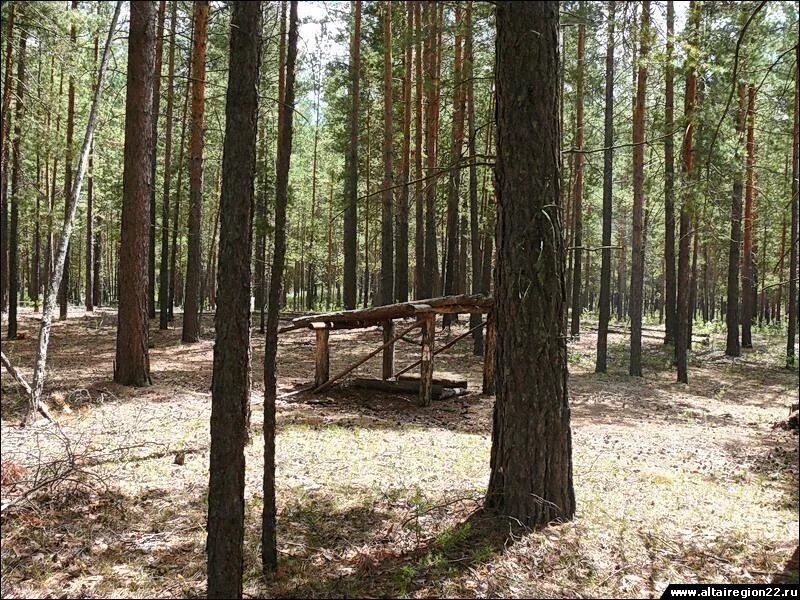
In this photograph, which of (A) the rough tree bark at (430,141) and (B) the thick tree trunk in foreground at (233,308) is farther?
(A) the rough tree bark at (430,141)

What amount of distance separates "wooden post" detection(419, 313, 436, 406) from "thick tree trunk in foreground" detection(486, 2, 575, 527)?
20.2 feet

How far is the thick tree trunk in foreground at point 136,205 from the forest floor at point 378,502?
0.74m

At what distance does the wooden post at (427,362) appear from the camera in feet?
36.3

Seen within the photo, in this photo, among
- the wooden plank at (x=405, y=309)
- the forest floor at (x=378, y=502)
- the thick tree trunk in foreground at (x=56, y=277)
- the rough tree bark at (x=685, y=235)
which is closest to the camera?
the forest floor at (x=378, y=502)

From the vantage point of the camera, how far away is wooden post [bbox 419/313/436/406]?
36.3 ft

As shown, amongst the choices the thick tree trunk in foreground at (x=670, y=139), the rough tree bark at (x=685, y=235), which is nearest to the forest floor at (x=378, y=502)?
the rough tree bark at (x=685, y=235)

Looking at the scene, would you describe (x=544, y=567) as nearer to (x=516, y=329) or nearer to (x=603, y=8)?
(x=516, y=329)

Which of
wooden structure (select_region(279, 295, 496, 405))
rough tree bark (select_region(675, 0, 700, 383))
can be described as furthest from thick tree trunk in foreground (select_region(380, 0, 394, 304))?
rough tree bark (select_region(675, 0, 700, 383))

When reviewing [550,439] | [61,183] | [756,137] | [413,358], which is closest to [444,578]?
[550,439]

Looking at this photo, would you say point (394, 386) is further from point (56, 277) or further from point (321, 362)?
point (56, 277)

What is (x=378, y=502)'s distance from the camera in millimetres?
5422

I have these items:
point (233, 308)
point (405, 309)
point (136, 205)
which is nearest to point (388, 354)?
point (405, 309)

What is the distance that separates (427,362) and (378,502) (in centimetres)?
572

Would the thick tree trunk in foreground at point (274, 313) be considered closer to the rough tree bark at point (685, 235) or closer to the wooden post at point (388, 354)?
the wooden post at point (388, 354)
